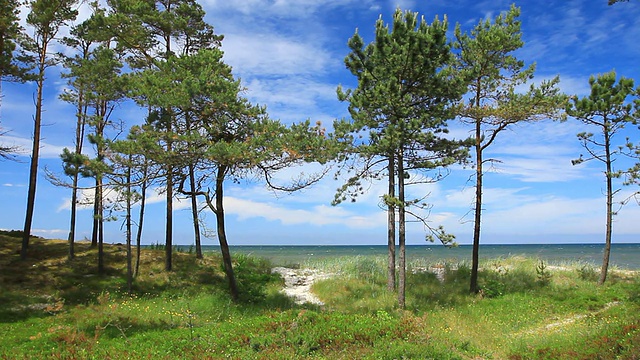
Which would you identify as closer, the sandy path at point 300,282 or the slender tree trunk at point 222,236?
the slender tree trunk at point 222,236

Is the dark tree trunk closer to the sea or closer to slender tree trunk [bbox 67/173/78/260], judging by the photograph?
the sea

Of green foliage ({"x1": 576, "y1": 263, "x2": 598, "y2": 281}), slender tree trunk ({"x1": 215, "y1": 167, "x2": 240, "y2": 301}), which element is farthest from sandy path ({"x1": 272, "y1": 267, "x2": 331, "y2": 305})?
green foliage ({"x1": 576, "y1": 263, "x2": 598, "y2": 281})

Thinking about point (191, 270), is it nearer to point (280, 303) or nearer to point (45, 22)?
point (280, 303)

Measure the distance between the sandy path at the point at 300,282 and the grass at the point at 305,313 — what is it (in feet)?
1.94

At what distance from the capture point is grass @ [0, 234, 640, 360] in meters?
9.38

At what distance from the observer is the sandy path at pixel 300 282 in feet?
59.7

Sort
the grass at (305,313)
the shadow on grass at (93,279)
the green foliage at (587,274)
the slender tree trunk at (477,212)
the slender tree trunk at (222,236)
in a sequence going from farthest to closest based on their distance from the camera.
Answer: the green foliage at (587,274)
the slender tree trunk at (477,212)
the slender tree trunk at (222,236)
the shadow on grass at (93,279)
the grass at (305,313)

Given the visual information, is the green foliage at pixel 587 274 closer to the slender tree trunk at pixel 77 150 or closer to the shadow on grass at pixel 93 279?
the shadow on grass at pixel 93 279

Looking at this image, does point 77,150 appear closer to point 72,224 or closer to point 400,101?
point 72,224

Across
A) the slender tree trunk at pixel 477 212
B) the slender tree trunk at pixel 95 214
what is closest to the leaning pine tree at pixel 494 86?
the slender tree trunk at pixel 477 212

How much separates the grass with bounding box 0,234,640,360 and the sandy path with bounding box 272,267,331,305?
0.59 meters

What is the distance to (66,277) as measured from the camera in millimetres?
17797

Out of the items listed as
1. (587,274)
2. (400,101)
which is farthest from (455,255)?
(400,101)

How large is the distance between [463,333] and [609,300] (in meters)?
7.58
